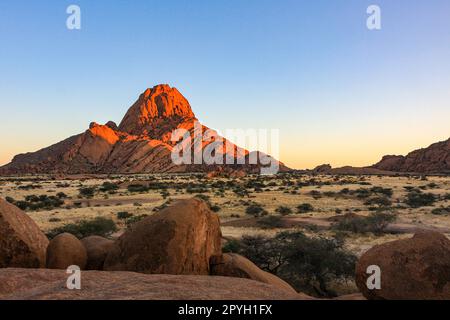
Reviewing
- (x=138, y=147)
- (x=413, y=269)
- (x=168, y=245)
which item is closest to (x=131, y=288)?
(x=168, y=245)

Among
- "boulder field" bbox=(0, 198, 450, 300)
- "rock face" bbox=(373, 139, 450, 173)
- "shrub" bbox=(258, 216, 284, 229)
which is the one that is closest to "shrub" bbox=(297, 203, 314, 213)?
"shrub" bbox=(258, 216, 284, 229)

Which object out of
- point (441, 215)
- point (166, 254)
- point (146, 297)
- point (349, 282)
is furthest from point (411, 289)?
point (441, 215)

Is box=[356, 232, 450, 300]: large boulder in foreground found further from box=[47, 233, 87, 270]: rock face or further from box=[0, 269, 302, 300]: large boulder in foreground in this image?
box=[47, 233, 87, 270]: rock face

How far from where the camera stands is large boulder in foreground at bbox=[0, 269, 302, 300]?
189 inches

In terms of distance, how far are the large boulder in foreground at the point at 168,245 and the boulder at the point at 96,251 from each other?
1135mm

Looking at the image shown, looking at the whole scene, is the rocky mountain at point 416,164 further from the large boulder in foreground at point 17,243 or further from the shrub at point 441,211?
the large boulder in foreground at point 17,243

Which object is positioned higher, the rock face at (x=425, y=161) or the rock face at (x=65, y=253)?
the rock face at (x=425, y=161)

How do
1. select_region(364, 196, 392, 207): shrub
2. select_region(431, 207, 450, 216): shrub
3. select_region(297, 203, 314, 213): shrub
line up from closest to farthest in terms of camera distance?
1. select_region(431, 207, 450, 216): shrub
2. select_region(297, 203, 314, 213): shrub
3. select_region(364, 196, 392, 207): shrub

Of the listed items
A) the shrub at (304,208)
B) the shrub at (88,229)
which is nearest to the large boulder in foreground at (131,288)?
the shrub at (88,229)

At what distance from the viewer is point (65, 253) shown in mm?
9234

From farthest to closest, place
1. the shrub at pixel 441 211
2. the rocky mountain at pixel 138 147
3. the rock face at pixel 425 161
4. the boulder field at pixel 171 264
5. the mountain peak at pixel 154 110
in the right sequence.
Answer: the mountain peak at pixel 154 110, the rocky mountain at pixel 138 147, the rock face at pixel 425 161, the shrub at pixel 441 211, the boulder field at pixel 171 264

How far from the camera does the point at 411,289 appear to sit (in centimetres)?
620

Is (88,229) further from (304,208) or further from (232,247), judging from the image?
(304,208)

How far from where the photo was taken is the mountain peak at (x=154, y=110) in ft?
550
